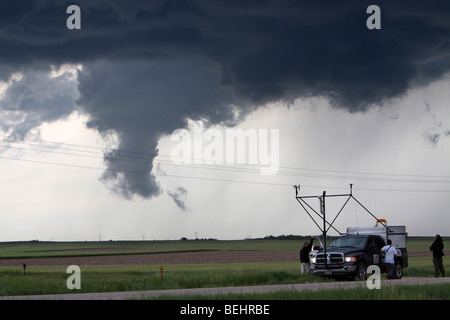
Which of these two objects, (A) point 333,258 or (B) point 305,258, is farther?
(B) point 305,258

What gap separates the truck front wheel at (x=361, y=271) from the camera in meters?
31.2

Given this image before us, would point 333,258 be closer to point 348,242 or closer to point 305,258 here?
point 348,242

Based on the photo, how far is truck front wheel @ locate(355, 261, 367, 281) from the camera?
102 ft

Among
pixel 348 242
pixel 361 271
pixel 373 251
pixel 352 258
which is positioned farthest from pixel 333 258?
pixel 373 251

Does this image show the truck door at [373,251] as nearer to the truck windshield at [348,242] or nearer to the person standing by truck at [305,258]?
the truck windshield at [348,242]

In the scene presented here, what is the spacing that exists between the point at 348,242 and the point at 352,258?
183 cm

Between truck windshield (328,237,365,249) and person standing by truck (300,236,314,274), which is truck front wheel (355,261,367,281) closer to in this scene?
truck windshield (328,237,365,249)

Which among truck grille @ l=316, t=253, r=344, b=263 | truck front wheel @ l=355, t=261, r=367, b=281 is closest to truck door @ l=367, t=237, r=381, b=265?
truck front wheel @ l=355, t=261, r=367, b=281

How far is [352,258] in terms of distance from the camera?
102ft

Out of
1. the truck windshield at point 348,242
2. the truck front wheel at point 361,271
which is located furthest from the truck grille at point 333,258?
the truck windshield at point 348,242
